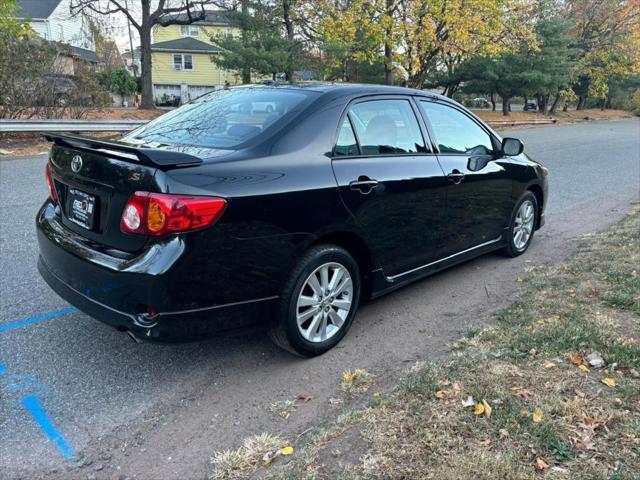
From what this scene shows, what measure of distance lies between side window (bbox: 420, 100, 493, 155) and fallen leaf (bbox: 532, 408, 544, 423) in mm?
2303

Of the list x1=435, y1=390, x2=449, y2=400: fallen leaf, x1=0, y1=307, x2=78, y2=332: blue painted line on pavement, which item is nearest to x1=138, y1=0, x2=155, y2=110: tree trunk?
x1=0, y1=307, x2=78, y2=332: blue painted line on pavement

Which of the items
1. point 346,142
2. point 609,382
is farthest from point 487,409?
point 346,142

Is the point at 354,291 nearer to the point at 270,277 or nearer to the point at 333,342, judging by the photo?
the point at 333,342

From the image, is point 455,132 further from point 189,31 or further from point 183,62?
point 189,31

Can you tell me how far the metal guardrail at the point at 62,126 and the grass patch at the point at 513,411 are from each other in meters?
11.0

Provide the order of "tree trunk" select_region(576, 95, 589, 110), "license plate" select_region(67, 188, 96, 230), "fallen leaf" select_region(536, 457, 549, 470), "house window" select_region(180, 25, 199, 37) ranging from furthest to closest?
"house window" select_region(180, 25, 199, 37) → "tree trunk" select_region(576, 95, 589, 110) → "license plate" select_region(67, 188, 96, 230) → "fallen leaf" select_region(536, 457, 549, 470)

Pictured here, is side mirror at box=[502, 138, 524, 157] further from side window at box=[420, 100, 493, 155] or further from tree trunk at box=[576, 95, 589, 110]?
tree trunk at box=[576, 95, 589, 110]

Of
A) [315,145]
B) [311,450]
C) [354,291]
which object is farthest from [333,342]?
[315,145]

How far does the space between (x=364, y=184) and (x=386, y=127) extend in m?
→ 0.65

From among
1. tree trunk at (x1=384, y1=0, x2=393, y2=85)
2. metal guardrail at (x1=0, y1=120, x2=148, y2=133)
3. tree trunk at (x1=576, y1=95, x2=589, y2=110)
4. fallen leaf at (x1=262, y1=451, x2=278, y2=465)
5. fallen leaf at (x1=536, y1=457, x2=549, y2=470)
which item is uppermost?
tree trunk at (x1=384, y1=0, x2=393, y2=85)

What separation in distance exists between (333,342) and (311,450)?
1094 millimetres

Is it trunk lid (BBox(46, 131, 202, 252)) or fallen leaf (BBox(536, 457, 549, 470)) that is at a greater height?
trunk lid (BBox(46, 131, 202, 252))

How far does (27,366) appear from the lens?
3.11 meters

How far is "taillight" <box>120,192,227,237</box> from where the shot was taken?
2549 millimetres
